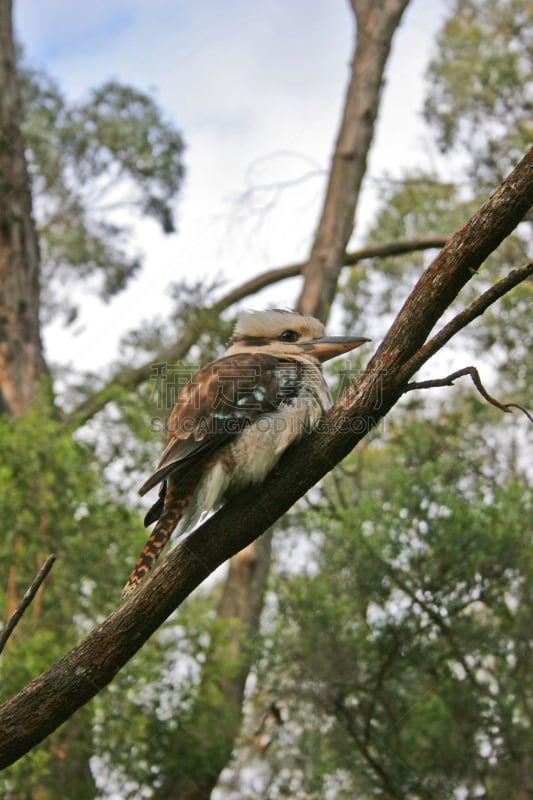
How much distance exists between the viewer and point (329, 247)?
734 cm

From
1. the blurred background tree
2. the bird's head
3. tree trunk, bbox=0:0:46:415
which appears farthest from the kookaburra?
tree trunk, bbox=0:0:46:415

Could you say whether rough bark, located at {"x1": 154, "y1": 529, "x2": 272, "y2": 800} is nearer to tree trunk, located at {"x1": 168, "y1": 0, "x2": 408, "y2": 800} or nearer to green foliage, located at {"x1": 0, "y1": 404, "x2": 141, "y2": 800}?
tree trunk, located at {"x1": 168, "y1": 0, "x2": 408, "y2": 800}

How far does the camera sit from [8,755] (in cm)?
271

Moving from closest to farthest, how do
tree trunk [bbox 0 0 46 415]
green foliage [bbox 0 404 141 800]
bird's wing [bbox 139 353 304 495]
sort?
bird's wing [bbox 139 353 304 495]
green foliage [bbox 0 404 141 800]
tree trunk [bbox 0 0 46 415]

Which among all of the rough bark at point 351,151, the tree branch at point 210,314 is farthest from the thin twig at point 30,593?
the rough bark at point 351,151

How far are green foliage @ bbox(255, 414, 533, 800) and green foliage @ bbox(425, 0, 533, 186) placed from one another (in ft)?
17.3

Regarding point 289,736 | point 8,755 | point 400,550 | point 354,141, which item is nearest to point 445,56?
point 354,141

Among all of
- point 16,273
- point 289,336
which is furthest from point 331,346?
point 16,273

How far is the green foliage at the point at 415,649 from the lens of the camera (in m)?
5.54

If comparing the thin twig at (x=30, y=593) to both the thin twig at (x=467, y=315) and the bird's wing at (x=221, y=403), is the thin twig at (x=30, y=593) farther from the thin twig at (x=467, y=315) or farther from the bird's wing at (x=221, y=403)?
the thin twig at (x=467, y=315)

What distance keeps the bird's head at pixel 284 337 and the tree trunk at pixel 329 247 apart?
246cm

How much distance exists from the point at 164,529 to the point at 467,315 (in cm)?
117

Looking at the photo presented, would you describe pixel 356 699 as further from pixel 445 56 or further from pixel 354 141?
pixel 445 56

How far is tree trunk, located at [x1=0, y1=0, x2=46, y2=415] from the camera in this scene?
344 inches
